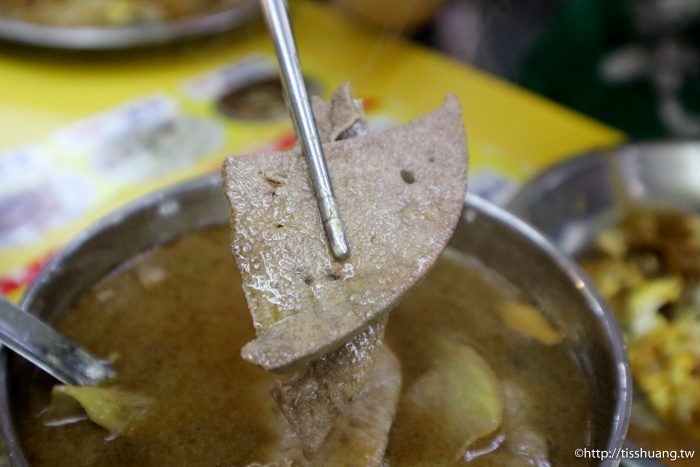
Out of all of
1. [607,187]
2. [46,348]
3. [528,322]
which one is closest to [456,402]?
[528,322]

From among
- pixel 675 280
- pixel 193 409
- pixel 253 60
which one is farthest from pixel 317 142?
pixel 253 60

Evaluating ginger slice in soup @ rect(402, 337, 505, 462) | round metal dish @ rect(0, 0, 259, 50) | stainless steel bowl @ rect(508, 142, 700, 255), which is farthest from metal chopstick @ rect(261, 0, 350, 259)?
round metal dish @ rect(0, 0, 259, 50)

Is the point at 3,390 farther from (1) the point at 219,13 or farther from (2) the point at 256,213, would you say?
(1) the point at 219,13

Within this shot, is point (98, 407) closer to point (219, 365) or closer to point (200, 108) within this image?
point (219, 365)

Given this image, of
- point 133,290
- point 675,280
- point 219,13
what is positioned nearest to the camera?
point 133,290

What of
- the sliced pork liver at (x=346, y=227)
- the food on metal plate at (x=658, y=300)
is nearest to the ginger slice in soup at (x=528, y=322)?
the sliced pork liver at (x=346, y=227)

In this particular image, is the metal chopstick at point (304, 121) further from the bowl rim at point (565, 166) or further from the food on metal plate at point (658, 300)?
the food on metal plate at point (658, 300)

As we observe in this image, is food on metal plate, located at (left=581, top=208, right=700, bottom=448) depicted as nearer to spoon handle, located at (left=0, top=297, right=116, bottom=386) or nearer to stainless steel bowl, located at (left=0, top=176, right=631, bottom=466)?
stainless steel bowl, located at (left=0, top=176, right=631, bottom=466)
